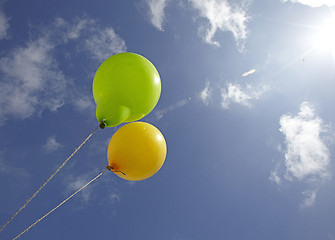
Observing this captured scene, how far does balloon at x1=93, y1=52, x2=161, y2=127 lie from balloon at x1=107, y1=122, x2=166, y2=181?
0.29 meters

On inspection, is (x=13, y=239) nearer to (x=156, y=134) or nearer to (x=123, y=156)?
(x=123, y=156)

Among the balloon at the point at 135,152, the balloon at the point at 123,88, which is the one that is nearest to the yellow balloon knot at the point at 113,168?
the balloon at the point at 135,152

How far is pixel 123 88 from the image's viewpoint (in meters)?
3.53

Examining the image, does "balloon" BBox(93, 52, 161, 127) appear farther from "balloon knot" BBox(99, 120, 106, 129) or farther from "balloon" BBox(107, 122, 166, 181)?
"balloon" BBox(107, 122, 166, 181)

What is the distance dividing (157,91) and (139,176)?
146 cm

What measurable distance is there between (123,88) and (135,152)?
1.04m

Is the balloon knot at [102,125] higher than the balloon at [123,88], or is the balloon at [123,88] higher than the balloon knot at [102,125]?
the balloon at [123,88]

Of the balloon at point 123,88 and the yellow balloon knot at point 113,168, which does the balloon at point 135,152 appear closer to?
the yellow balloon knot at point 113,168

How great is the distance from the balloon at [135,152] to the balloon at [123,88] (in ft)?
0.95

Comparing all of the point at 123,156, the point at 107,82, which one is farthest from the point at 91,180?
the point at 107,82

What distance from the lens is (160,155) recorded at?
4.04m

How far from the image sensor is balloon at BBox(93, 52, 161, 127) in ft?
11.4

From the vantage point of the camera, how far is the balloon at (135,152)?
3.79 meters

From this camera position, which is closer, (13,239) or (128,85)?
(13,239)
